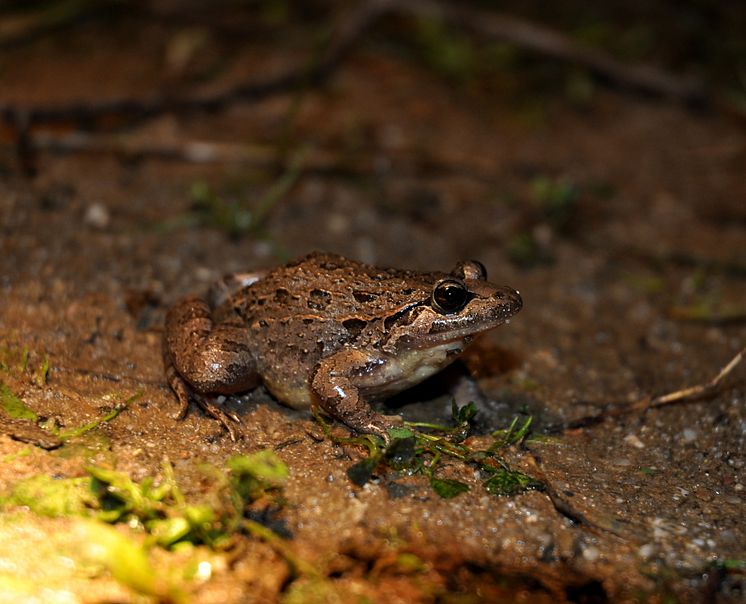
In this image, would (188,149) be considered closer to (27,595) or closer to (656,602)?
(27,595)

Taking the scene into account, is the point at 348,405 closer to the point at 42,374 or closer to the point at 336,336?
the point at 336,336

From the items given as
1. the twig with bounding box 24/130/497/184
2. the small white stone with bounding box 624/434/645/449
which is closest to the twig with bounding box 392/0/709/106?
the twig with bounding box 24/130/497/184

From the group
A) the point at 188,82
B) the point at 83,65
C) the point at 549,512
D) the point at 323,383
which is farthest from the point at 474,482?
the point at 83,65

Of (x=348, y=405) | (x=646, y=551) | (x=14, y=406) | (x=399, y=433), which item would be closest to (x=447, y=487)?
(x=399, y=433)

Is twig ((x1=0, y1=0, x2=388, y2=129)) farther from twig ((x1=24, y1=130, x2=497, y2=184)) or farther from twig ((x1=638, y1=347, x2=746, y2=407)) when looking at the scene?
twig ((x1=638, y1=347, x2=746, y2=407))

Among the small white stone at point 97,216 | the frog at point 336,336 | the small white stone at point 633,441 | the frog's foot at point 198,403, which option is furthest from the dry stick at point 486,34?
the small white stone at point 633,441

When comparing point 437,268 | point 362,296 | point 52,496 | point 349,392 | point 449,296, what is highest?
point 449,296
